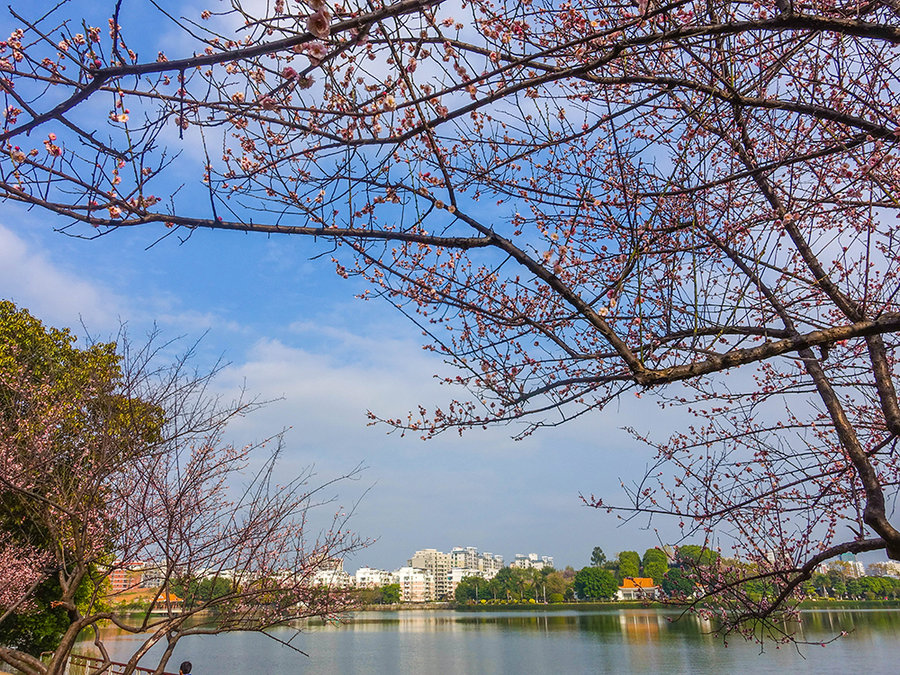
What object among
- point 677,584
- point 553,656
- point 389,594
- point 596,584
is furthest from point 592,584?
point 677,584

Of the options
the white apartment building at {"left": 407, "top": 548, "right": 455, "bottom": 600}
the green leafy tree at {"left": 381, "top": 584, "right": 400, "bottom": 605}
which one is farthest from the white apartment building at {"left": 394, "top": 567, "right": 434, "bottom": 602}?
the green leafy tree at {"left": 381, "top": 584, "right": 400, "bottom": 605}

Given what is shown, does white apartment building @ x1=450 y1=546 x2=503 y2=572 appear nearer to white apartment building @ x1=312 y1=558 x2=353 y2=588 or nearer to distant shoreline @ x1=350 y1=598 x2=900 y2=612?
distant shoreline @ x1=350 y1=598 x2=900 y2=612

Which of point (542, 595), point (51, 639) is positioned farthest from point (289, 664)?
point (542, 595)

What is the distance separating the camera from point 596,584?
274ft

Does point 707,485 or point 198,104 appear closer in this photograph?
point 198,104

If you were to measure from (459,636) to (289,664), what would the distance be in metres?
17.1

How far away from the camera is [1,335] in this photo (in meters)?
11.5

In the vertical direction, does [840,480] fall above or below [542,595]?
above

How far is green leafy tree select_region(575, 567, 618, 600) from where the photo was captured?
82.7 metres

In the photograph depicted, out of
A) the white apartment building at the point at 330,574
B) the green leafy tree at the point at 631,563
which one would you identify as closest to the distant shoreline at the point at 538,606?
the green leafy tree at the point at 631,563

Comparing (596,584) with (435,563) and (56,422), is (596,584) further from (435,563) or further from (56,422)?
(56,422)

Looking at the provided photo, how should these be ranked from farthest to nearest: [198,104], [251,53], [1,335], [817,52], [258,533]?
[1,335], [258,533], [817,52], [198,104], [251,53]

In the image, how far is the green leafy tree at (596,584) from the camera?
8269 centimetres

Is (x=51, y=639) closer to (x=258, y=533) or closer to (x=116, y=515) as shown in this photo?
(x=116, y=515)
